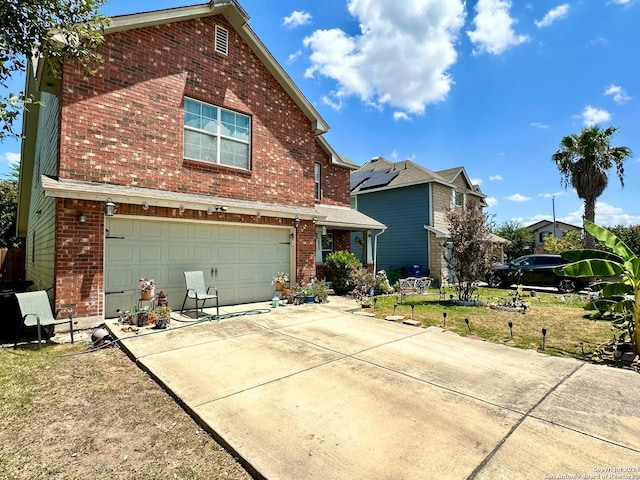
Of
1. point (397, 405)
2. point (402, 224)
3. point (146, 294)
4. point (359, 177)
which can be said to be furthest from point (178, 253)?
point (359, 177)

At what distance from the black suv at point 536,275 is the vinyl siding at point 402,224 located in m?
4.14

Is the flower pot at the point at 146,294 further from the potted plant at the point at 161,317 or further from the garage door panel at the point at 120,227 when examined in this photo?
the garage door panel at the point at 120,227

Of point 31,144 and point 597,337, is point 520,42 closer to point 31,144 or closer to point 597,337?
point 597,337

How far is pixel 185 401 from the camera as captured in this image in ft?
12.7

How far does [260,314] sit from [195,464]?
19.8 feet

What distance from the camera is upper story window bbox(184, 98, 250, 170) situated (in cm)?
948

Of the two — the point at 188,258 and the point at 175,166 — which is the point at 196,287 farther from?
the point at 175,166

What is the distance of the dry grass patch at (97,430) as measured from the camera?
Result: 2.76 metres

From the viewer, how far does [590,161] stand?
19.5m

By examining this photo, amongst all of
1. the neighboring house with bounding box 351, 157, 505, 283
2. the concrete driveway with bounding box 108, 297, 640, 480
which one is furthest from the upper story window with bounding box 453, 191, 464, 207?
the concrete driveway with bounding box 108, 297, 640, 480

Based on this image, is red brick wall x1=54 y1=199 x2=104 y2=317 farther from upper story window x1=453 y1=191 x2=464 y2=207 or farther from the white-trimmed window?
upper story window x1=453 y1=191 x2=464 y2=207

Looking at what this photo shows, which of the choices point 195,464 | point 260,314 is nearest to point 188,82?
point 260,314

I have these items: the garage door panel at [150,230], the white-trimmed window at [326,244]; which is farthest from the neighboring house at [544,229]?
the garage door panel at [150,230]

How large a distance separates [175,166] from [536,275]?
18.4m
